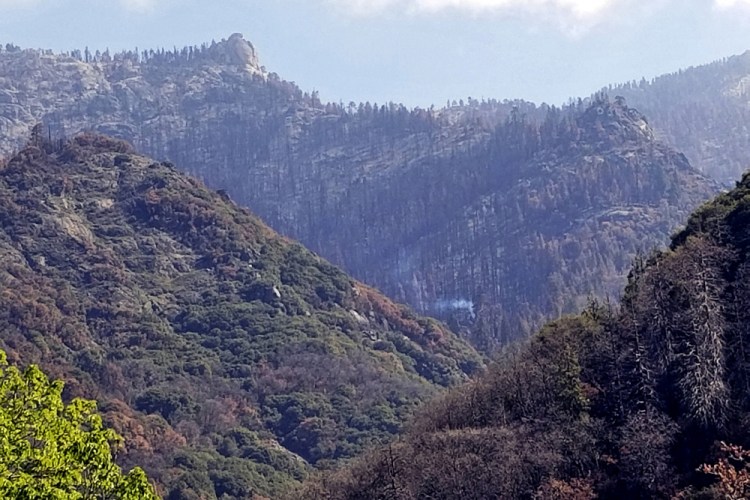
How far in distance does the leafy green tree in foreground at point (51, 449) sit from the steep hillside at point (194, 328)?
6667 centimetres

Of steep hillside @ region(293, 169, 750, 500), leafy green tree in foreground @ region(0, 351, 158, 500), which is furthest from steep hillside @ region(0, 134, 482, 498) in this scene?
leafy green tree in foreground @ region(0, 351, 158, 500)

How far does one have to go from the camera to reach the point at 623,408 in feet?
148

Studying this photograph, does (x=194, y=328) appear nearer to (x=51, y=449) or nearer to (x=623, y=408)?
(x=623, y=408)

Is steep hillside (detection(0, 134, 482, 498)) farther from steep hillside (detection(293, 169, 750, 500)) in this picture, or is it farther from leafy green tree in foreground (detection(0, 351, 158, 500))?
leafy green tree in foreground (detection(0, 351, 158, 500))

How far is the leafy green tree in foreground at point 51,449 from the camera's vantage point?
40.8ft

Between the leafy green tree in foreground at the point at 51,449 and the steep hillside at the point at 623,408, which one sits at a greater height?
the leafy green tree in foreground at the point at 51,449

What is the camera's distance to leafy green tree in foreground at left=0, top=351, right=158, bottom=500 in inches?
489

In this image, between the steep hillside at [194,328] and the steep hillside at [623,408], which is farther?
the steep hillside at [194,328]

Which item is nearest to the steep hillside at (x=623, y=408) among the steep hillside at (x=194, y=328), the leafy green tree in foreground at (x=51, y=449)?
the leafy green tree in foreground at (x=51, y=449)

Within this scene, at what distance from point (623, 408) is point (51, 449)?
1421 inches

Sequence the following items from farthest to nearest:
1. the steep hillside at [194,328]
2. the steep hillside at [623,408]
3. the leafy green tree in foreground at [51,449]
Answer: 1. the steep hillside at [194,328]
2. the steep hillside at [623,408]
3. the leafy green tree in foreground at [51,449]

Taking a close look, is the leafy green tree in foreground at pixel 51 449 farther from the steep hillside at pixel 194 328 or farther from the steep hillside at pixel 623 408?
the steep hillside at pixel 194 328

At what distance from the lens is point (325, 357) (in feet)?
368

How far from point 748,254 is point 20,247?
310 ft
